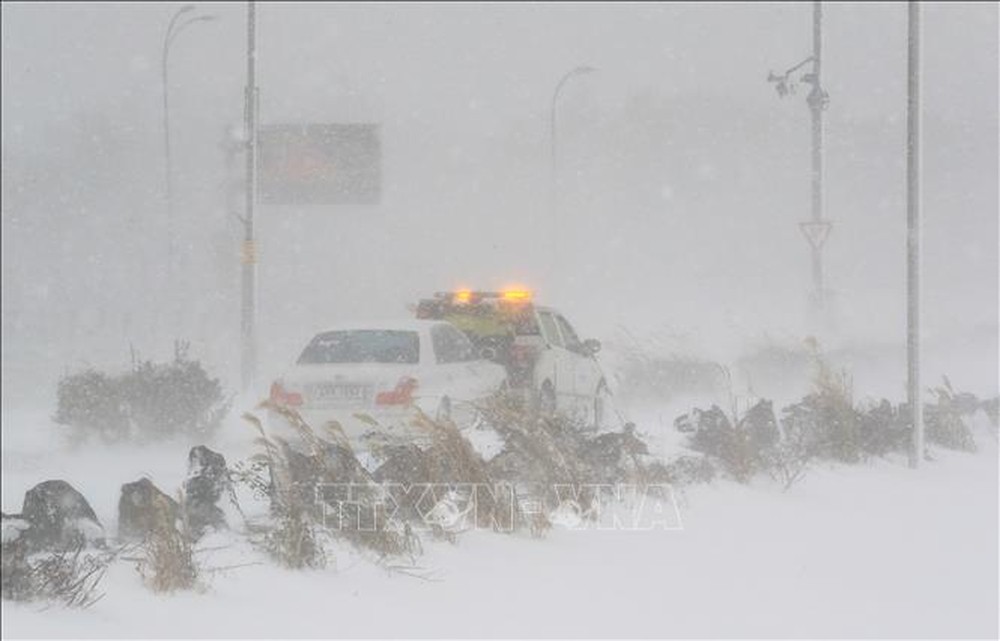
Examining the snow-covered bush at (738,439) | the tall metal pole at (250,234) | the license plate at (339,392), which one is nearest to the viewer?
the license plate at (339,392)

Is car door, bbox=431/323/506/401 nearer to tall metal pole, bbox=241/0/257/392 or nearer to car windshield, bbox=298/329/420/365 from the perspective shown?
car windshield, bbox=298/329/420/365

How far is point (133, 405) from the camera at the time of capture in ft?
51.8

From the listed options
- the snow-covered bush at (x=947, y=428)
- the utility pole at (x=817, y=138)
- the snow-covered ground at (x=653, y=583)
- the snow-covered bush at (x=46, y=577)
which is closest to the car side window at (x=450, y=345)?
the snow-covered ground at (x=653, y=583)

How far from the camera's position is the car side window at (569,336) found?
15.3 m

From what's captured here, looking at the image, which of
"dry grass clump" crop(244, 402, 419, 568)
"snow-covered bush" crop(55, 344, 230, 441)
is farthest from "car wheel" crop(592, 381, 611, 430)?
"dry grass clump" crop(244, 402, 419, 568)

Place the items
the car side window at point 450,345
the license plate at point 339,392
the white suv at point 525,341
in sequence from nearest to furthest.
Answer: the license plate at point 339,392 < the car side window at point 450,345 < the white suv at point 525,341

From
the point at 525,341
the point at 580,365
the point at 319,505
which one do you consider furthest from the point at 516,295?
the point at 319,505

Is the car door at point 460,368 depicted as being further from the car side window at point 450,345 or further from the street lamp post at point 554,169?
the street lamp post at point 554,169

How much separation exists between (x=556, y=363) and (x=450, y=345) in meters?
2.08

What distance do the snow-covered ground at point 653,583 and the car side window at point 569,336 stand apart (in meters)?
3.21

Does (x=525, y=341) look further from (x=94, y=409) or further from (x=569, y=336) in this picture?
(x=94, y=409)

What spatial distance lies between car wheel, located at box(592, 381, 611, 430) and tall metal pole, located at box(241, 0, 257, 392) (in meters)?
6.71

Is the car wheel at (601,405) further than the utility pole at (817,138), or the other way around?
the utility pole at (817,138)

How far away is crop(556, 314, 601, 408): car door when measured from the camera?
599 inches
